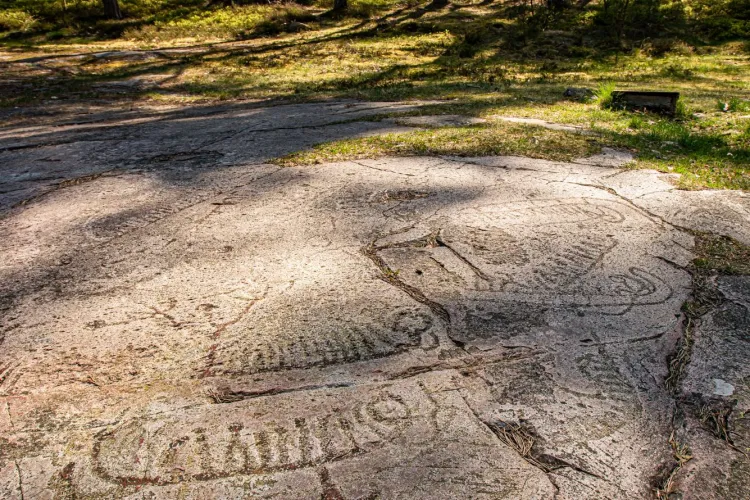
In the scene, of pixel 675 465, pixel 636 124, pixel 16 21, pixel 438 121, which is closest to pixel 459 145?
pixel 438 121

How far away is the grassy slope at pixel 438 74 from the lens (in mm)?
4109

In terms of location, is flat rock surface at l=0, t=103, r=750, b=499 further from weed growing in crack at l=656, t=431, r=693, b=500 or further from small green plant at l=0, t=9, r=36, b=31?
small green plant at l=0, t=9, r=36, b=31

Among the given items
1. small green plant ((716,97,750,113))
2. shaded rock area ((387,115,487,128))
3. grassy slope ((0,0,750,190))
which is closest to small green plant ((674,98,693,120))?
grassy slope ((0,0,750,190))

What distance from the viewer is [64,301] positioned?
198 cm

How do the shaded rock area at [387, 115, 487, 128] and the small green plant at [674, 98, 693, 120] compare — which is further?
the small green plant at [674, 98, 693, 120]

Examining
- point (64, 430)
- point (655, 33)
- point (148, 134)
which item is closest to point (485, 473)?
point (64, 430)

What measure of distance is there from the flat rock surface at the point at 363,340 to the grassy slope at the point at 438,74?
3.52ft

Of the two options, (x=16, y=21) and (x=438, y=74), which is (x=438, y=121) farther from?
(x=16, y=21)

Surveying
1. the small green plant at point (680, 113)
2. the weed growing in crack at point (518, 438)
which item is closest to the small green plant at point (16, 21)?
the small green plant at point (680, 113)

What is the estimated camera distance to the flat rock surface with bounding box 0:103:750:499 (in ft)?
4.26

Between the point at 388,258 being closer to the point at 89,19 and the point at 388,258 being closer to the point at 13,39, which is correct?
the point at 13,39

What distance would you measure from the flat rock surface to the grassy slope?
107cm

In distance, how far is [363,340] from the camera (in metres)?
1.76

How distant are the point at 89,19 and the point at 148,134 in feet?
45.9
